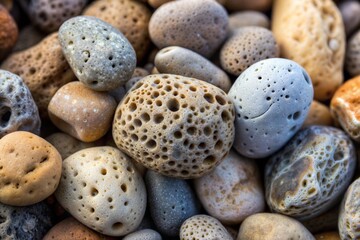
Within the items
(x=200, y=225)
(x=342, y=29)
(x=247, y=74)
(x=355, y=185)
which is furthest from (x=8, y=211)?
(x=342, y=29)

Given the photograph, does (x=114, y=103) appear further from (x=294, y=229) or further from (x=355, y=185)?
(x=355, y=185)

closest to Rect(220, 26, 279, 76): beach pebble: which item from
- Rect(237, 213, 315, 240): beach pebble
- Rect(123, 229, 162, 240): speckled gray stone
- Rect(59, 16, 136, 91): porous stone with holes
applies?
Rect(59, 16, 136, 91): porous stone with holes

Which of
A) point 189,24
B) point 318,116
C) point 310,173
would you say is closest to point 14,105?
point 189,24

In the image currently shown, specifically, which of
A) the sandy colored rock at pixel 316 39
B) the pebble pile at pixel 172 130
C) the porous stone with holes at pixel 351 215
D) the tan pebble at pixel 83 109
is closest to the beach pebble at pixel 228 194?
the pebble pile at pixel 172 130

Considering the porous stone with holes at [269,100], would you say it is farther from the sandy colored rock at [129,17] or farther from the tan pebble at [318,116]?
the sandy colored rock at [129,17]

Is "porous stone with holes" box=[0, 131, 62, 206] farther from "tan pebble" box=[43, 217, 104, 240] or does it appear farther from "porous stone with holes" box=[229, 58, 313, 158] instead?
"porous stone with holes" box=[229, 58, 313, 158]

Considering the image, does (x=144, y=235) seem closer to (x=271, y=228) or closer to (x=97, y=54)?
(x=271, y=228)
